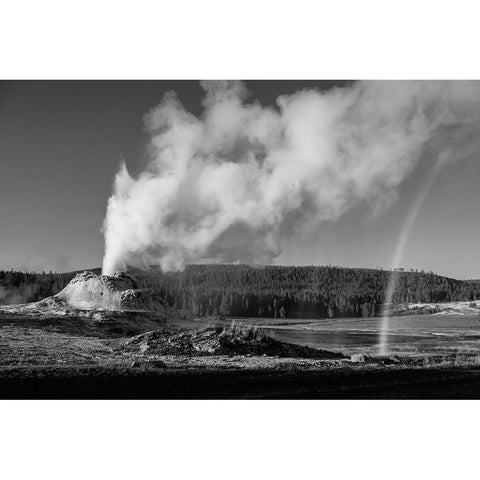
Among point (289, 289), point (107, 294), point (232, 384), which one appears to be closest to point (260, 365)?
point (232, 384)

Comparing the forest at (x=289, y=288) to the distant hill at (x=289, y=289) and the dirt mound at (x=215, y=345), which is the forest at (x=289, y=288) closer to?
the distant hill at (x=289, y=289)

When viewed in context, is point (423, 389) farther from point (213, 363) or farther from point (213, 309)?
point (213, 309)

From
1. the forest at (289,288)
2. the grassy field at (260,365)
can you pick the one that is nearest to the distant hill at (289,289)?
the forest at (289,288)

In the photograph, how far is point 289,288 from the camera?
1391 centimetres

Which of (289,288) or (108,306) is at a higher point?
(289,288)

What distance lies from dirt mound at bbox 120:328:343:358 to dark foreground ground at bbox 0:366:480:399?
1.36m

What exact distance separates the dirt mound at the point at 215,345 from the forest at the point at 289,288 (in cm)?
61

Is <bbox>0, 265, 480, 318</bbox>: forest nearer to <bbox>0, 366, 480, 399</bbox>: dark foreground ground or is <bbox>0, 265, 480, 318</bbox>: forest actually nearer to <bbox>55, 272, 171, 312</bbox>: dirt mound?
<bbox>55, 272, 171, 312</bbox>: dirt mound

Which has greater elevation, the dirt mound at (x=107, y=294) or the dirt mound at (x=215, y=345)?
the dirt mound at (x=107, y=294)

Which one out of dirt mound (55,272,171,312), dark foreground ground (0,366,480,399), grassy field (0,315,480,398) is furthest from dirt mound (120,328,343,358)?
dirt mound (55,272,171,312)

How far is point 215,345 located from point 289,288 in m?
2.62

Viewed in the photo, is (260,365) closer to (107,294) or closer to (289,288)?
(289,288)

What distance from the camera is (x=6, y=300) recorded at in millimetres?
15859

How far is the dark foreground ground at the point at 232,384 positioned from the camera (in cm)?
975
